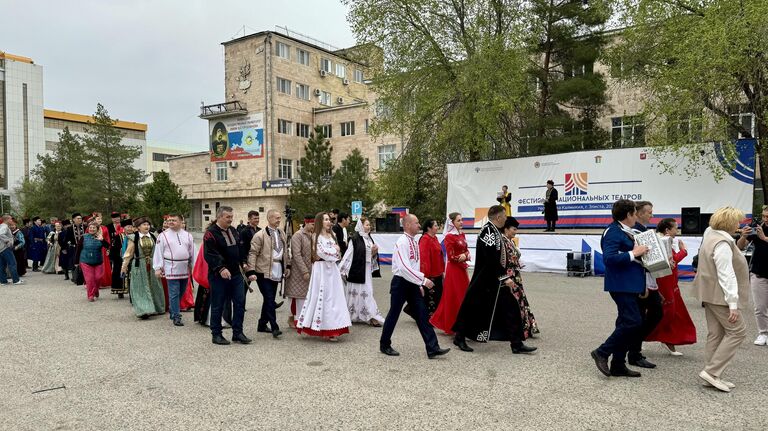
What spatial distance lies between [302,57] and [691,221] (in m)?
49.3

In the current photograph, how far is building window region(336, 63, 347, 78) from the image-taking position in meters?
62.5

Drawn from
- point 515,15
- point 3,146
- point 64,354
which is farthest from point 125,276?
point 3,146

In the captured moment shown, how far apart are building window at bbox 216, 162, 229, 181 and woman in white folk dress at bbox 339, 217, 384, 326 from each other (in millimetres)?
52674

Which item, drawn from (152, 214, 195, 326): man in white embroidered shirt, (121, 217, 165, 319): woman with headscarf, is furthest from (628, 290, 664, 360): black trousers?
(121, 217, 165, 319): woman with headscarf

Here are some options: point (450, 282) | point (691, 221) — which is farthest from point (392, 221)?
point (450, 282)

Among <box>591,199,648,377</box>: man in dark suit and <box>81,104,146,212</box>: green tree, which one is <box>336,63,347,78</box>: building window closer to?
<box>81,104,146,212</box>: green tree

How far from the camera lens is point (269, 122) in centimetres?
5459

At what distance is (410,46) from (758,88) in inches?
557

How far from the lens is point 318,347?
281 inches

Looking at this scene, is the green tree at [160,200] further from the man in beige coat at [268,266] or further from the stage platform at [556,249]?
the man in beige coat at [268,266]

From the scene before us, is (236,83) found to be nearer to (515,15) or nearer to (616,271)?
(515,15)

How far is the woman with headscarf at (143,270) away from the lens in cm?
942

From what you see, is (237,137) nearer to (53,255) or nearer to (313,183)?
(313,183)

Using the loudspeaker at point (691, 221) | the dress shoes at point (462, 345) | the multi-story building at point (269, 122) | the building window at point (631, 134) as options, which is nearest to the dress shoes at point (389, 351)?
the dress shoes at point (462, 345)
